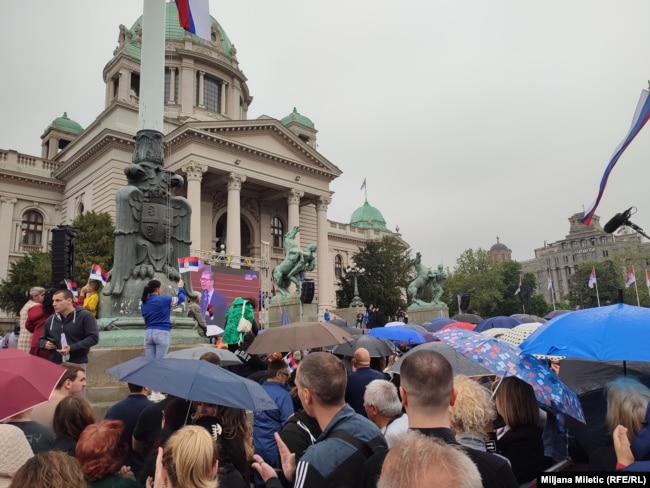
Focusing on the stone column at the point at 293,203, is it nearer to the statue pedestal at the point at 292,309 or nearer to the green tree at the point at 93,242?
the green tree at the point at 93,242

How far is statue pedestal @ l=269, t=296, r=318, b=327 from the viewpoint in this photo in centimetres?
2277

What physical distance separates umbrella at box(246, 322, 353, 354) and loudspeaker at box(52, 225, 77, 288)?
20.9 ft

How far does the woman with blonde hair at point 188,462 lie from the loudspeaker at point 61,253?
9.56 metres

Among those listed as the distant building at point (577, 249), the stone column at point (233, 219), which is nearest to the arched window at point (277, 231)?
the stone column at point (233, 219)

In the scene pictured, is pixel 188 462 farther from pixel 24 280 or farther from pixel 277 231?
pixel 277 231

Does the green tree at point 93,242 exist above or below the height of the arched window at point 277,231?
below

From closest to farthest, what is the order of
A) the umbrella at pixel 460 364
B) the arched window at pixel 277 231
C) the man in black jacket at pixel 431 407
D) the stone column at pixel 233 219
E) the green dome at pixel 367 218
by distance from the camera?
the man in black jacket at pixel 431 407 < the umbrella at pixel 460 364 < the stone column at pixel 233 219 < the arched window at pixel 277 231 < the green dome at pixel 367 218

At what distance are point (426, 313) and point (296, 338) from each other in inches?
954

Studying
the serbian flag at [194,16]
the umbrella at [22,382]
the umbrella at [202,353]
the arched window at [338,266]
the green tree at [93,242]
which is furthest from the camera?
the arched window at [338,266]

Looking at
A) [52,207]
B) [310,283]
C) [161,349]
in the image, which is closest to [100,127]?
[52,207]

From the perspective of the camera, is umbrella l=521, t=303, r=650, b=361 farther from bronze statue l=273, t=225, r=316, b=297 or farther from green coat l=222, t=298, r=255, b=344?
bronze statue l=273, t=225, r=316, b=297

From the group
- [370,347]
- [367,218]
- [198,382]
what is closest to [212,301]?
[370,347]

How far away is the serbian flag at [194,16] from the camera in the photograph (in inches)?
442

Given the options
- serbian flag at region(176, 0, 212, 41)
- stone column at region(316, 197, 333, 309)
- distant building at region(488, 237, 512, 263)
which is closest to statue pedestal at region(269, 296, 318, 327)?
serbian flag at region(176, 0, 212, 41)
